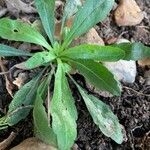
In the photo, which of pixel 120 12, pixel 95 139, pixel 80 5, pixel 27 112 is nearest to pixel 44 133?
pixel 27 112

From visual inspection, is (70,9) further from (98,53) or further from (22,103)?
(22,103)

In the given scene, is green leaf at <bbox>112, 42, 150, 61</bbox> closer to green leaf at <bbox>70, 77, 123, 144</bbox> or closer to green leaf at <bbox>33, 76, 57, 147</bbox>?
green leaf at <bbox>70, 77, 123, 144</bbox>

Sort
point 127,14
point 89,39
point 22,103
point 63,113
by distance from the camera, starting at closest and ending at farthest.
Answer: point 63,113 → point 22,103 → point 89,39 → point 127,14

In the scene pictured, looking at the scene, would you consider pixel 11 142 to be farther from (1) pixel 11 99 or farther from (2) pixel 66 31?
(2) pixel 66 31

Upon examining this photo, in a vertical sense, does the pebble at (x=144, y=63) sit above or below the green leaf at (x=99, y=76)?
below

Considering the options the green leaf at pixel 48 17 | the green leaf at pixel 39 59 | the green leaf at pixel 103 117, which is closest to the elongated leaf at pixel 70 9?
the green leaf at pixel 48 17

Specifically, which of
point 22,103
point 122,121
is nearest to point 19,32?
point 22,103

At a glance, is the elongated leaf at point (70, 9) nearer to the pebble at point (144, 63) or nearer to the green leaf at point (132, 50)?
the green leaf at point (132, 50)
